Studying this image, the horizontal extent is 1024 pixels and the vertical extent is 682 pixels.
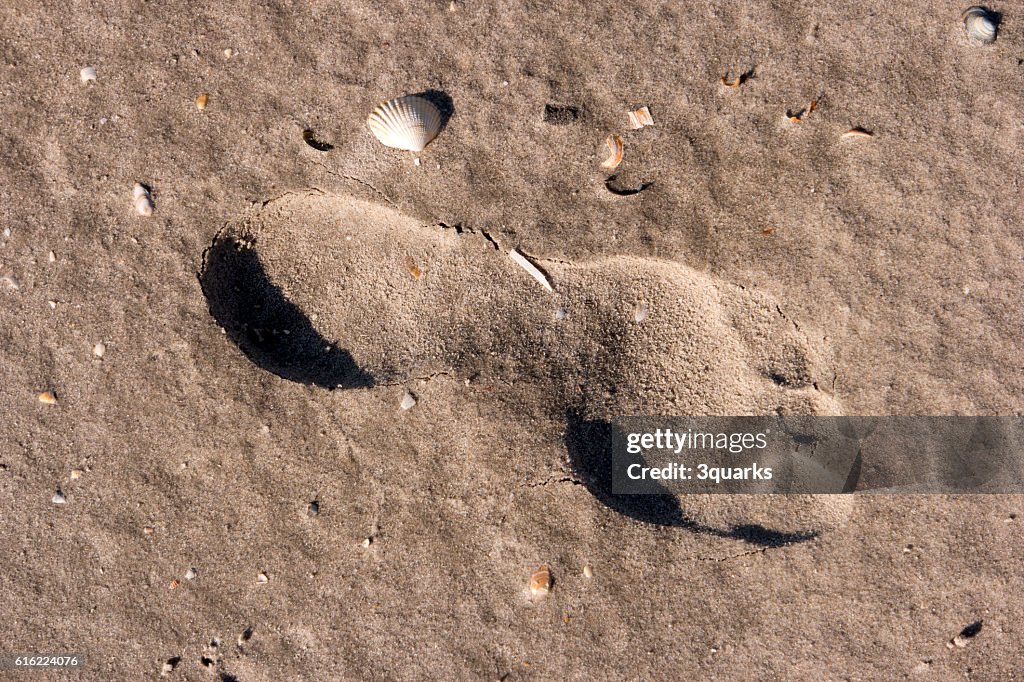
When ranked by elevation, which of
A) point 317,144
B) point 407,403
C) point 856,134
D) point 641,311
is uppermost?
point 856,134

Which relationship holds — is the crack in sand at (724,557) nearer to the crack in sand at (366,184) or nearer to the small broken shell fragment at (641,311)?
the small broken shell fragment at (641,311)

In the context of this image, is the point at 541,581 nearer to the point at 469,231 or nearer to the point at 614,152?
the point at 469,231

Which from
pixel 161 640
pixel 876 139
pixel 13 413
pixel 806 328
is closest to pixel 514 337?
pixel 806 328

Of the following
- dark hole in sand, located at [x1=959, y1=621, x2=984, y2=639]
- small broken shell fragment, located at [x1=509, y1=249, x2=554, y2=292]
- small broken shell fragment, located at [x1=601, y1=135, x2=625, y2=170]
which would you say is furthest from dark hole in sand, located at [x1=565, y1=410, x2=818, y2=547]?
small broken shell fragment, located at [x1=601, y1=135, x2=625, y2=170]

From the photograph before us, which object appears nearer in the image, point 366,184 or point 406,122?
point 406,122

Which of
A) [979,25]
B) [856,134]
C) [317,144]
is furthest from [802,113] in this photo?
[317,144]

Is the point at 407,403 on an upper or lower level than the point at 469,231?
lower

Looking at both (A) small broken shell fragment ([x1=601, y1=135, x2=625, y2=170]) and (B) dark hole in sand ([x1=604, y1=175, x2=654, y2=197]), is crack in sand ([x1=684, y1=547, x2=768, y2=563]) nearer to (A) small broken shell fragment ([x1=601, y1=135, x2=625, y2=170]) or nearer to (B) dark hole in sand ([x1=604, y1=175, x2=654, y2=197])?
(B) dark hole in sand ([x1=604, y1=175, x2=654, y2=197])
